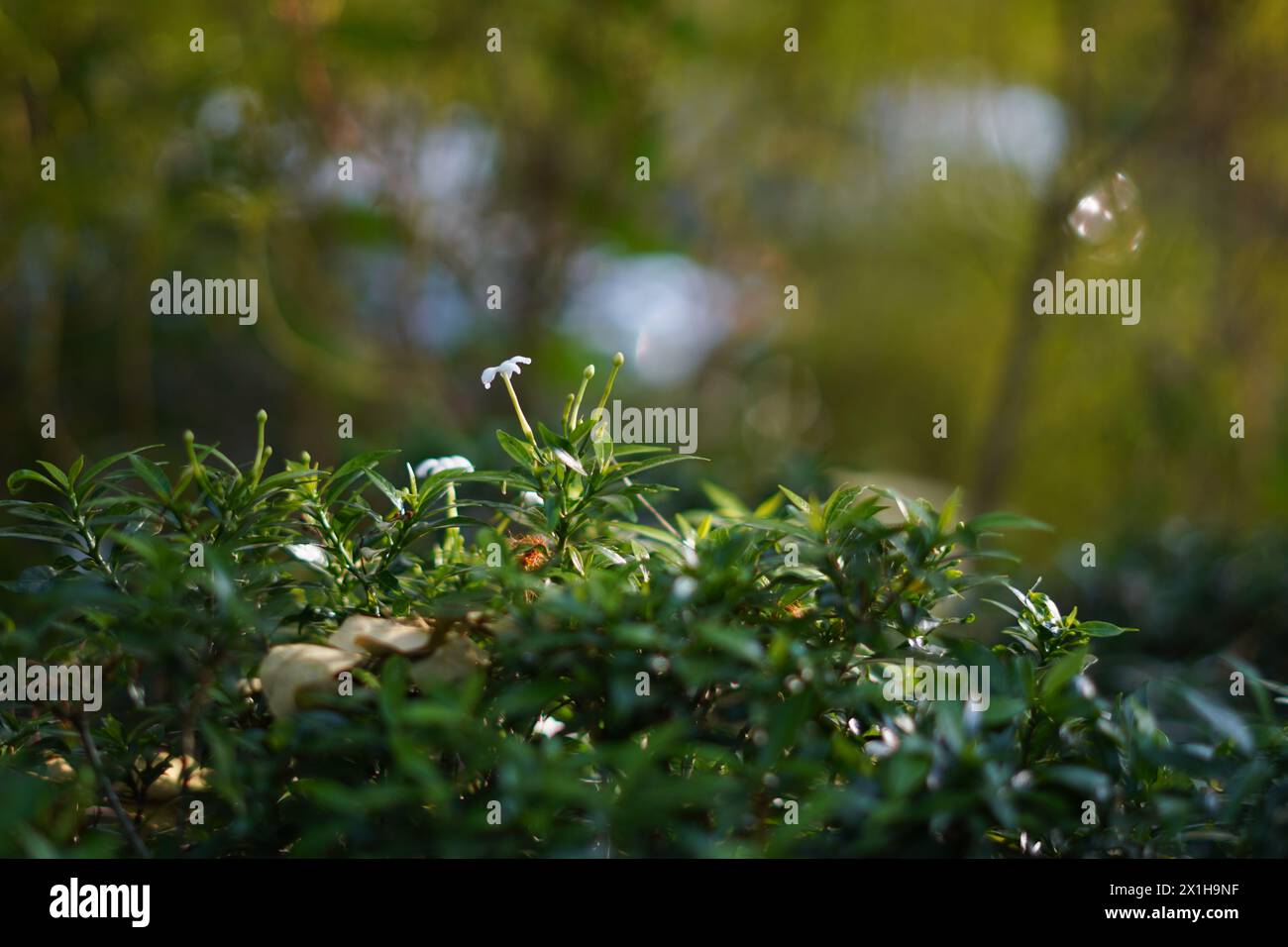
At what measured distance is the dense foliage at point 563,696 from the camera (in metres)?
0.64

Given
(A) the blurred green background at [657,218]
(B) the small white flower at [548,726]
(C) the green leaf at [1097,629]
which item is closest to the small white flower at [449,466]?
(B) the small white flower at [548,726]

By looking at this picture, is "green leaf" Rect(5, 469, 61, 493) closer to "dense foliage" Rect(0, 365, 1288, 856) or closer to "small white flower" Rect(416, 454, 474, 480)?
"dense foliage" Rect(0, 365, 1288, 856)

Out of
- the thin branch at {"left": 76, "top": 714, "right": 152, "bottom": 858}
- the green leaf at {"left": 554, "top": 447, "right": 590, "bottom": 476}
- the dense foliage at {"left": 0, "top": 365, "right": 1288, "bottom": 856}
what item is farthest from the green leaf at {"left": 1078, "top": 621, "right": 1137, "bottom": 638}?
the thin branch at {"left": 76, "top": 714, "right": 152, "bottom": 858}

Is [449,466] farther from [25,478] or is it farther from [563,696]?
[25,478]

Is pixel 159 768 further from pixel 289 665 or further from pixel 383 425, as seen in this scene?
pixel 383 425

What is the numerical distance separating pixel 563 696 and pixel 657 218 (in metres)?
3.36

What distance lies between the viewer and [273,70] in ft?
9.30

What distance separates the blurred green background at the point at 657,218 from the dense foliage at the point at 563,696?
2.89 ft

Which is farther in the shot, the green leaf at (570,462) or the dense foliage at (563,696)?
the green leaf at (570,462)

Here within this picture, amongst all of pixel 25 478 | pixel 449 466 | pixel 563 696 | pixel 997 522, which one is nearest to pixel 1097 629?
pixel 997 522

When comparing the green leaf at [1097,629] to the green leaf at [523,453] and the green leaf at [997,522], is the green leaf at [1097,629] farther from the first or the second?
the green leaf at [523,453]

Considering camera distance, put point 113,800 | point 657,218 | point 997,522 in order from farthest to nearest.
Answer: point 657,218 → point 997,522 → point 113,800

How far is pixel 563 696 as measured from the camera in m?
0.74

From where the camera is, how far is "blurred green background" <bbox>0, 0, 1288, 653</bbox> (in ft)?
8.32
